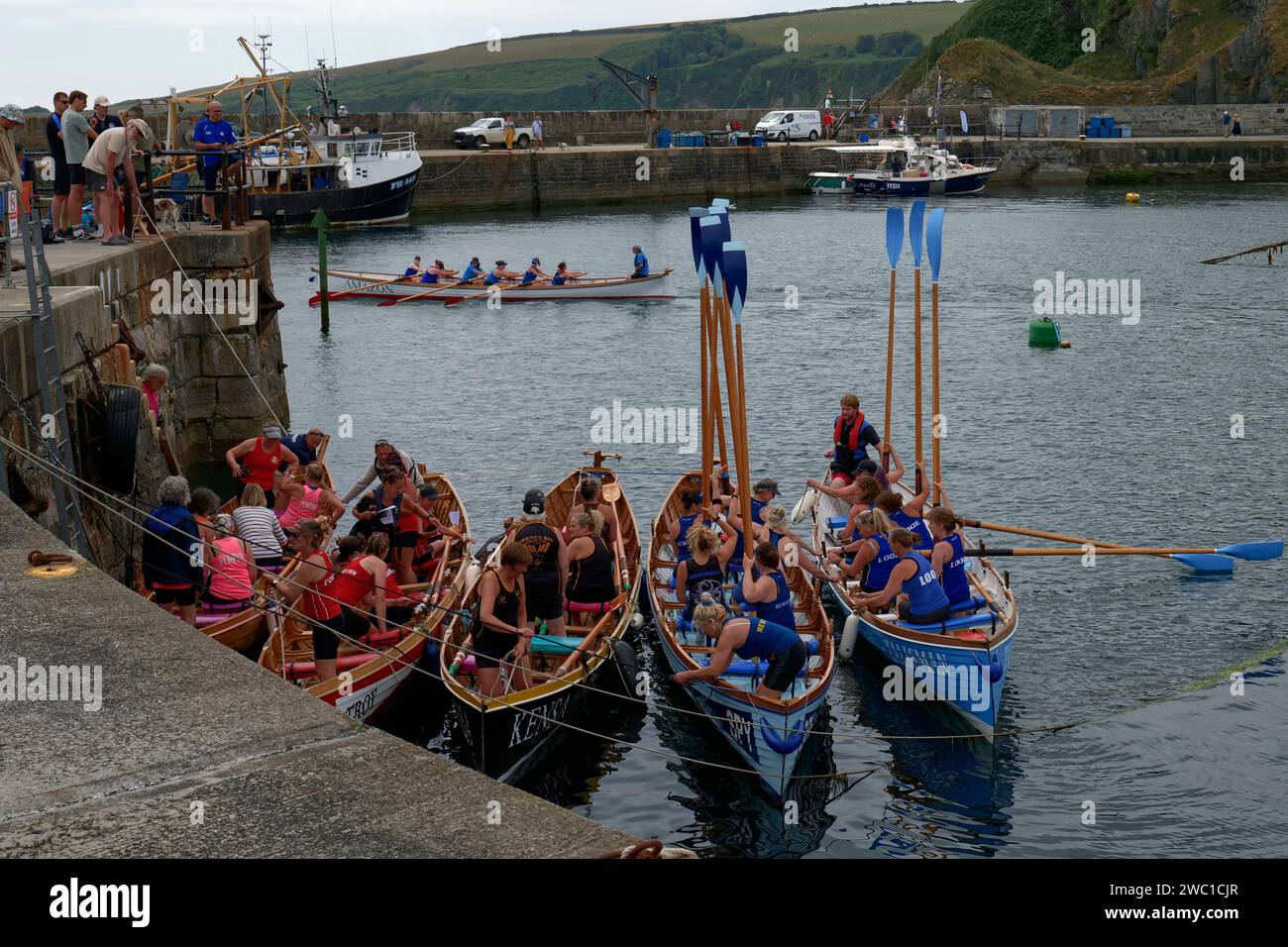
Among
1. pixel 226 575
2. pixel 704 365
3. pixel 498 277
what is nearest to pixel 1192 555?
pixel 704 365

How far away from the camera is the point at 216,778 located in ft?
21.6

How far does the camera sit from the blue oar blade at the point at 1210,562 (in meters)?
18.2

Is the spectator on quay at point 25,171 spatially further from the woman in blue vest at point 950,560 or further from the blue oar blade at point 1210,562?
the blue oar blade at point 1210,562

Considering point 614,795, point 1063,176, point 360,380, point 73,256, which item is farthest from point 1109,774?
point 1063,176

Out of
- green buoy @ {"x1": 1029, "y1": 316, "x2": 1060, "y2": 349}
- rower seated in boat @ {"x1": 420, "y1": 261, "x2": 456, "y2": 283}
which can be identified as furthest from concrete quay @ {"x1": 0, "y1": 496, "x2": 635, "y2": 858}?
rower seated in boat @ {"x1": 420, "y1": 261, "x2": 456, "y2": 283}

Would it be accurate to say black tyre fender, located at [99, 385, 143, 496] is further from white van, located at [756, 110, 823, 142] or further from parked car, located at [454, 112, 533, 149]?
white van, located at [756, 110, 823, 142]

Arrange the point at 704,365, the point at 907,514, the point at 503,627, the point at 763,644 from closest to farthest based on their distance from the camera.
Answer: the point at 763,644 < the point at 503,627 < the point at 907,514 < the point at 704,365

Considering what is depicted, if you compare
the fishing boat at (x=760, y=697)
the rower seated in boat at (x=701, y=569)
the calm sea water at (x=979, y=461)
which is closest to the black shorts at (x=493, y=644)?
the calm sea water at (x=979, y=461)

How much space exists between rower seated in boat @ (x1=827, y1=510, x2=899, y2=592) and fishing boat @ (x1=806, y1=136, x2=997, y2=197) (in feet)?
209

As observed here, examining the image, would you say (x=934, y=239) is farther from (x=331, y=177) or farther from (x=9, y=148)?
(x=331, y=177)

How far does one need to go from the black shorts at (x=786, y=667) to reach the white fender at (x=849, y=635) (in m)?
2.76

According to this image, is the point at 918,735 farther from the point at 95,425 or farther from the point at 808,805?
the point at 95,425

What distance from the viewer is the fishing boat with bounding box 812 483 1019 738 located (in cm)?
1320

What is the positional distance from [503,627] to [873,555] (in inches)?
189
